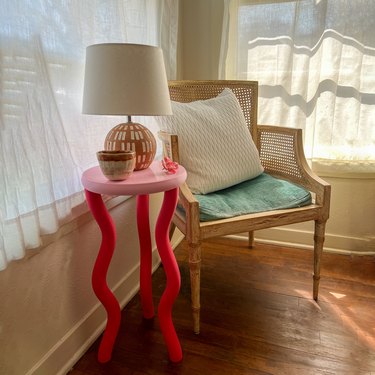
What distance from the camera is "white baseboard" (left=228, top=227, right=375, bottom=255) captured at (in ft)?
6.02

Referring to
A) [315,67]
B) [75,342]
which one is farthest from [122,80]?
[315,67]

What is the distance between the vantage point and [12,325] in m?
0.90

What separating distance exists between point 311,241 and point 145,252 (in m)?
1.09

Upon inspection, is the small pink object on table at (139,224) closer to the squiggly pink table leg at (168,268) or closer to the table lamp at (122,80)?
the squiggly pink table leg at (168,268)

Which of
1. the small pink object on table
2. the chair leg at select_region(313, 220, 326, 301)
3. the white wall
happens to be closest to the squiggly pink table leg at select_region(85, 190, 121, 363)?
the small pink object on table

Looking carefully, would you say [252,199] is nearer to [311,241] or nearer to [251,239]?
[251,239]

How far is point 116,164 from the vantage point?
3.03 feet

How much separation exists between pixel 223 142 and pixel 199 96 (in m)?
0.36

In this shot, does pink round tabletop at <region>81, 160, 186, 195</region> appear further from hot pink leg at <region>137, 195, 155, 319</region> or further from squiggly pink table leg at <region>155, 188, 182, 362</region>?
hot pink leg at <region>137, 195, 155, 319</region>

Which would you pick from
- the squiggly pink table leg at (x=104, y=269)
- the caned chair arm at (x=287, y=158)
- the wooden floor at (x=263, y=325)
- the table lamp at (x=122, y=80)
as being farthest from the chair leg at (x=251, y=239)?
the table lamp at (x=122, y=80)

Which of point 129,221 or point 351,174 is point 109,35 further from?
point 351,174

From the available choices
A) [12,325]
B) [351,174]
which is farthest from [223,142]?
[12,325]

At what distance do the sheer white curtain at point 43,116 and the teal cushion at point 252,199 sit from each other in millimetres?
456

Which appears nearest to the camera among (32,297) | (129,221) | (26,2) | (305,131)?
(26,2)
